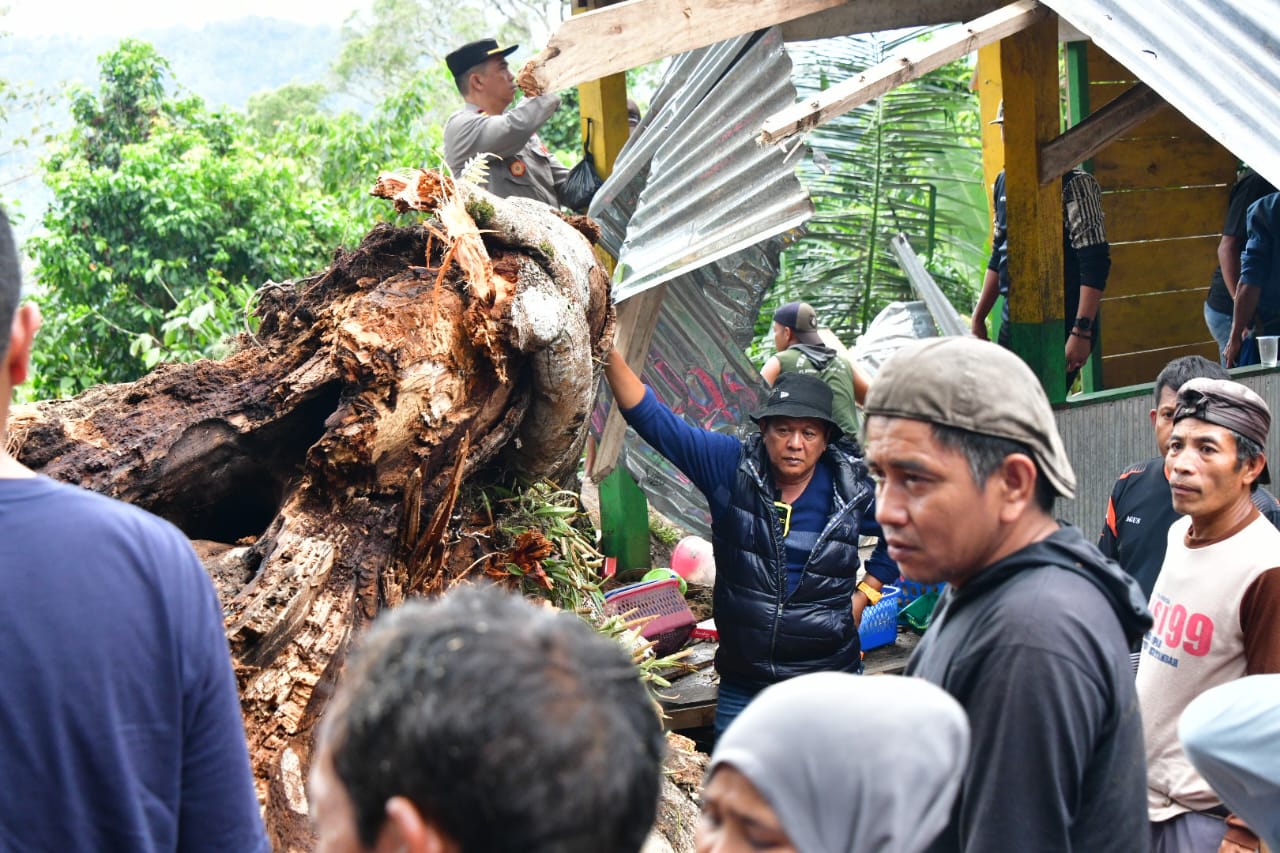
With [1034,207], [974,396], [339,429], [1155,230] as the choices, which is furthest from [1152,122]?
[974,396]

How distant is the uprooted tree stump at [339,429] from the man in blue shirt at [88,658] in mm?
1129

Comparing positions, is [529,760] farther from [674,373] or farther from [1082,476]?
[1082,476]

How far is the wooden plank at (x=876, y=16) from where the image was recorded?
6.52m

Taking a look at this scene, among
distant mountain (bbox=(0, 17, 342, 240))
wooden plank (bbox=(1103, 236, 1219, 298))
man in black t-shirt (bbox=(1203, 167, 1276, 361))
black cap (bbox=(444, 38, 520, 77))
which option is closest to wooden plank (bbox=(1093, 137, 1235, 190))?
wooden plank (bbox=(1103, 236, 1219, 298))

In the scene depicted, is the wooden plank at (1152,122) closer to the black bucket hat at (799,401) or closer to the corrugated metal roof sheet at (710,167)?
the corrugated metal roof sheet at (710,167)

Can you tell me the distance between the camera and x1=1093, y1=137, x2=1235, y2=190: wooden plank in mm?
9328

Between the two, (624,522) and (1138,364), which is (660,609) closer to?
(624,522)

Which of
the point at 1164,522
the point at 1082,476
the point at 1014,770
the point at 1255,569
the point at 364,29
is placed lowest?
the point at 1082,476

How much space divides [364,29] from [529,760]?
49844mm

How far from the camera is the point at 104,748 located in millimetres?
1817

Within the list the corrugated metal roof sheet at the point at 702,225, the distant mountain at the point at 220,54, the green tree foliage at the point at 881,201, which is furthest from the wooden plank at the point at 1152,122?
the distant mountain at the point at 220,54

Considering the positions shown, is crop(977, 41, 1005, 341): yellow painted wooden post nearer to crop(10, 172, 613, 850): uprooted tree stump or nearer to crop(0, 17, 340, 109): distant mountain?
crop(10, 172, 613, 850): uprooted tree stump

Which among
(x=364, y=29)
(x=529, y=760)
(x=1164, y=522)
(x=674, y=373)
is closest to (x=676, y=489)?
(x=674, y=373)

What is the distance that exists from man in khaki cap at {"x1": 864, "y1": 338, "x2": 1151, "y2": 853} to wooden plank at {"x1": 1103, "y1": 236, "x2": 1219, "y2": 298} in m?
8.08
